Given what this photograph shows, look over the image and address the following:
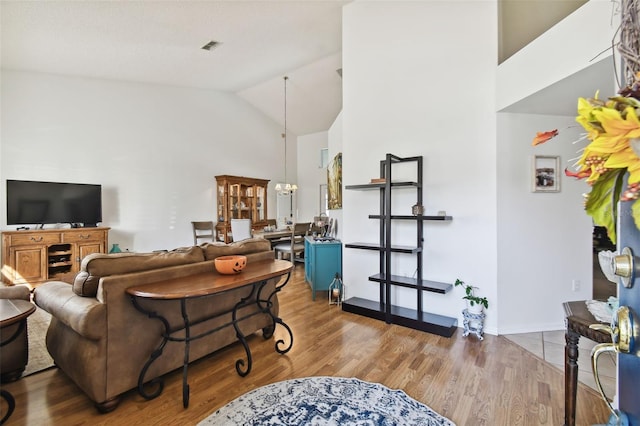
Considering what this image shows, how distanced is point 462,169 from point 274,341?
103 inches

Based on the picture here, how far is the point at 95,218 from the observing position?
4949mm

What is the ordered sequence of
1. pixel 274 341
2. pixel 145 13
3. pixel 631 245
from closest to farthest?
pixel 631 245 → pixel 274 341 → pixel 145 13

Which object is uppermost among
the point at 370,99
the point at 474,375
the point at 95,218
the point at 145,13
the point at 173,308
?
the point at 145,13

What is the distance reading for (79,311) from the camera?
1.75 metres

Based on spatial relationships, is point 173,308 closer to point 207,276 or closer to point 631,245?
point 207,276

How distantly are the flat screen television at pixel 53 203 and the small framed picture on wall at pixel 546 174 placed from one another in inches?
252

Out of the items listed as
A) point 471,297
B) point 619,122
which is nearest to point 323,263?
point 471,297

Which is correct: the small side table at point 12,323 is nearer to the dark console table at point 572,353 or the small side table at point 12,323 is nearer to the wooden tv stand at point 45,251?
the wooden tv stand at point 45,251

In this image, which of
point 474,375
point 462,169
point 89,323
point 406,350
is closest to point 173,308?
point 89,323

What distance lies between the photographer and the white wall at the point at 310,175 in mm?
8445

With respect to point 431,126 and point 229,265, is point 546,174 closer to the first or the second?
point 431,126

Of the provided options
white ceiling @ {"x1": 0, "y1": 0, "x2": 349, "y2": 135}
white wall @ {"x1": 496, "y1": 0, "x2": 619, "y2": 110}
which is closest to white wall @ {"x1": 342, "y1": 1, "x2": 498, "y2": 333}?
white wall @ {"x1": 496, "y1": 0, "x2": 619, "y2": 110}

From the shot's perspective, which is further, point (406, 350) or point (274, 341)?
point (274, 341)

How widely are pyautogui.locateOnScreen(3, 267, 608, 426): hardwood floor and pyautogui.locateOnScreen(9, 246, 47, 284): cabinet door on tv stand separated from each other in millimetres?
2898
